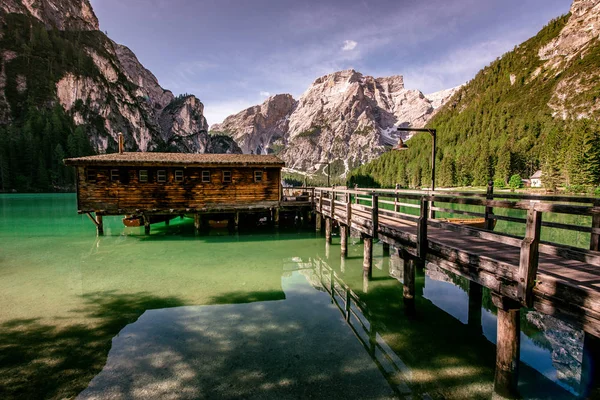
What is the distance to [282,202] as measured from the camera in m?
24.8

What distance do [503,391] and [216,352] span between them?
20.3 feet

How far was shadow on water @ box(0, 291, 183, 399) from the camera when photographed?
18.7 ft

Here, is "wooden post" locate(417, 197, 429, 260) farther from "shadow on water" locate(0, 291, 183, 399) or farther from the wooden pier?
"shadow on water" locate(0, 291, 183, 399)

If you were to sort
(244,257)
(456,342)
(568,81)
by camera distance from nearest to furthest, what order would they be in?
(456,342)
(244,257)
(568,81)

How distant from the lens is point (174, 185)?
22953 mm

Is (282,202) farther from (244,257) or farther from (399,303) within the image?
(399,303)

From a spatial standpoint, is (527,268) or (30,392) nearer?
(527,268)

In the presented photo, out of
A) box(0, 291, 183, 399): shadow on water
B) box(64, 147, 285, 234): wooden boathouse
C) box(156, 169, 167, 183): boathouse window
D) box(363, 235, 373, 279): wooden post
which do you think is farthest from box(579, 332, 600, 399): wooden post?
box(156, 169, 167, 183): boathouse window

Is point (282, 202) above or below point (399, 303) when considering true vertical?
above

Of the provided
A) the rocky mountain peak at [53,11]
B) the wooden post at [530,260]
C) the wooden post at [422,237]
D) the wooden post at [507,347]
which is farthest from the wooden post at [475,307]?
the rocky mountain peak at [53,11]

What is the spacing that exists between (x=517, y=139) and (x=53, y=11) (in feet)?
916

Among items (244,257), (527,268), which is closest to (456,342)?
(527,268)

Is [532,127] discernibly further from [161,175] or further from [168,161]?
[161,175]

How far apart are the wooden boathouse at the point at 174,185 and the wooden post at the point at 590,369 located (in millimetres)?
20116
